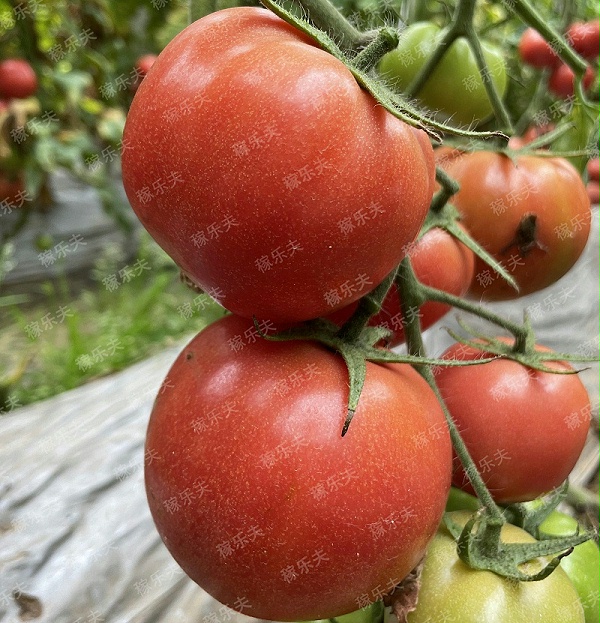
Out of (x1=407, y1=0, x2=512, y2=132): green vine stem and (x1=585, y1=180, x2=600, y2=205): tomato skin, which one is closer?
(x1=407, y1=0, x2=512, y2=132): green vine stem

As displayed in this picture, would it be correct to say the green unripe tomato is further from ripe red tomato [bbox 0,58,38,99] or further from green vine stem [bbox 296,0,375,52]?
ripe red tomato [bbox 0,58,38,99]

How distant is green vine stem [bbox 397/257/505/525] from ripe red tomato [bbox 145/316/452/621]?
60 millimetres

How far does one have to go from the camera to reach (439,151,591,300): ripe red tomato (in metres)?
0.55

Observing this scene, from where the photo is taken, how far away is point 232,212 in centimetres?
29

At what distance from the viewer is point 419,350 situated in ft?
1.46

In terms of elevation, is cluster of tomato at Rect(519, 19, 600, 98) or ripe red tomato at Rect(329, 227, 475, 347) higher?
ripe red tomato at Rect(329, 227, 475, 347)

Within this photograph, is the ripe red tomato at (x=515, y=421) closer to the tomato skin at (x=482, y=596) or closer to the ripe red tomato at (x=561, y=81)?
the tomato skin at (x=482, y=596)

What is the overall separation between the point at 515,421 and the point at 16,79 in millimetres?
1283

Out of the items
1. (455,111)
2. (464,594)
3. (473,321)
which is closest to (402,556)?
(464,594)

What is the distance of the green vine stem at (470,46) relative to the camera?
0.53 m

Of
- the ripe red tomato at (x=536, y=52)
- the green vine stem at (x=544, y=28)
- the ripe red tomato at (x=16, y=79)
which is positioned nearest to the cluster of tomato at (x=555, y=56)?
the ripe red tomato at (x=536, y=52)

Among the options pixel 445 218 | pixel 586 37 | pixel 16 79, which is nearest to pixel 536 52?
pixel 586 37

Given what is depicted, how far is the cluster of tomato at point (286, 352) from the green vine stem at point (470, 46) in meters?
0.23

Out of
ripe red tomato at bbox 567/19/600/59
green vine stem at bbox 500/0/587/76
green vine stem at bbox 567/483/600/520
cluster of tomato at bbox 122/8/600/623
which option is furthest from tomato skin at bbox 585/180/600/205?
cluster of tomato at bbox 122/8/600/623
